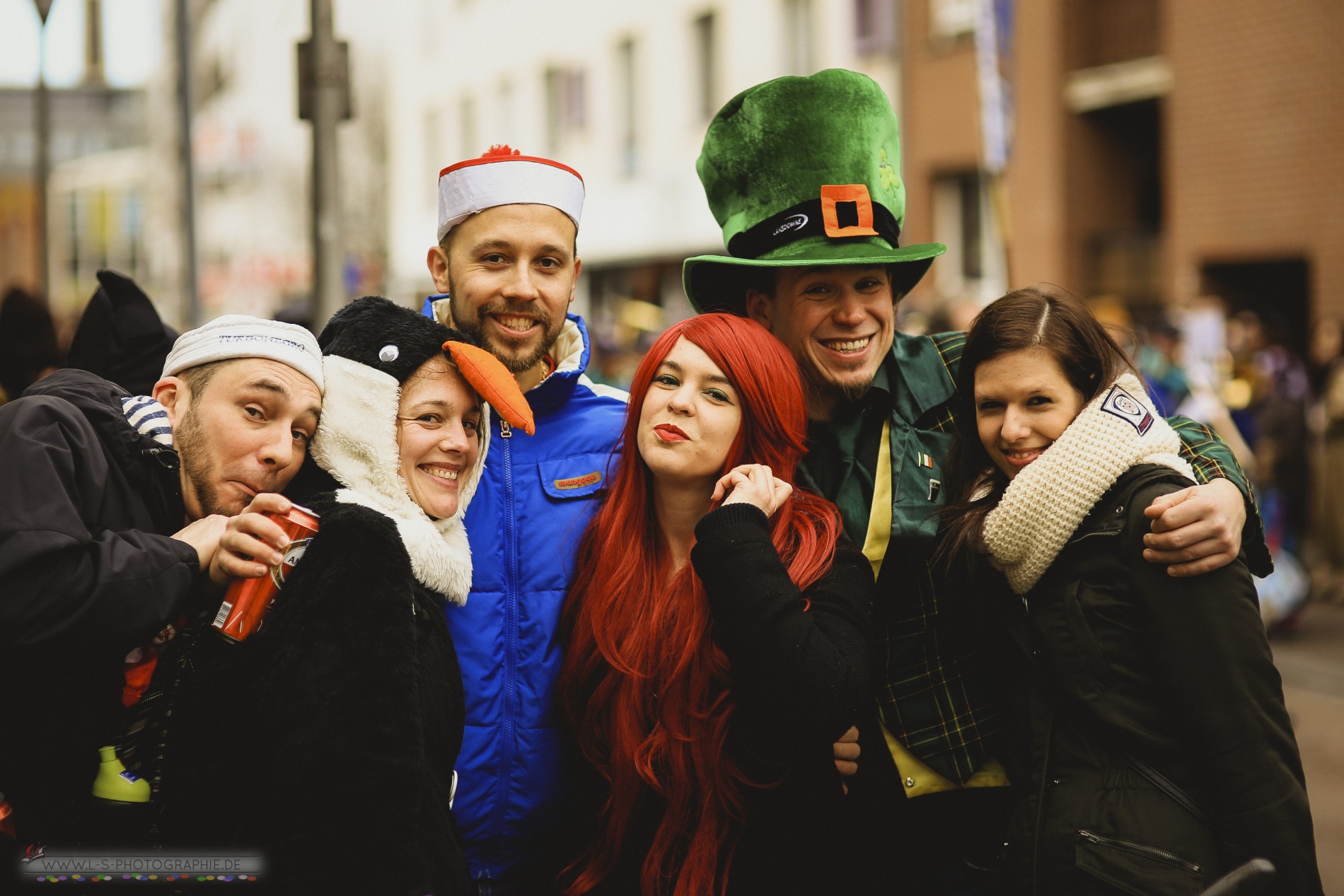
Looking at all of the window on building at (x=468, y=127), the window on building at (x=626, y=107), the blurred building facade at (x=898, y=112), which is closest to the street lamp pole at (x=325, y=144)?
the blurred building facade at (x=898, y=112)

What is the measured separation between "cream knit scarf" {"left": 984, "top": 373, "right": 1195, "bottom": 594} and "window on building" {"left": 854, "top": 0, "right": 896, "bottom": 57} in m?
15.2

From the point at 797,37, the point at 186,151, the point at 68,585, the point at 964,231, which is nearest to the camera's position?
the point at 68,585

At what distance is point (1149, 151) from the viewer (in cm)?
1521

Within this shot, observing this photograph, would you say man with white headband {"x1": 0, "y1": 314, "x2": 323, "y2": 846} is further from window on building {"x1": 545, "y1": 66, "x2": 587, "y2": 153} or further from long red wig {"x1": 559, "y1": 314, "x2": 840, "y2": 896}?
window on building {"x1": 545, "y1": 66, "x2": 587, "y2": 153}


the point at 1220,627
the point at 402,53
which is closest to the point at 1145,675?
the point at 1220,627

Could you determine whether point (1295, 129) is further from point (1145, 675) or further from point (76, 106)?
point (76, 106)

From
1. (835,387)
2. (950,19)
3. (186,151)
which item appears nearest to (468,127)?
(950,19)

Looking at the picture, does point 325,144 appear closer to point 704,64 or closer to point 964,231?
point 964,231

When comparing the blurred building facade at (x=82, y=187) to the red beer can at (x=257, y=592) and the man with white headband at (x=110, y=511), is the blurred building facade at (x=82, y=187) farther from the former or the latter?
the red beer can at (x=257, y=592)

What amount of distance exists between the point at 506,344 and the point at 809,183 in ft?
2.89

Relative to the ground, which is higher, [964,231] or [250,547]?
[964,231]

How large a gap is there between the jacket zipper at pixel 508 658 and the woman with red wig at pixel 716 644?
0.12 metres

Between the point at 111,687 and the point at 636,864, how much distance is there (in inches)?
43.3

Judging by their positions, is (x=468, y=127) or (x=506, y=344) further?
(x=468, y=127)
